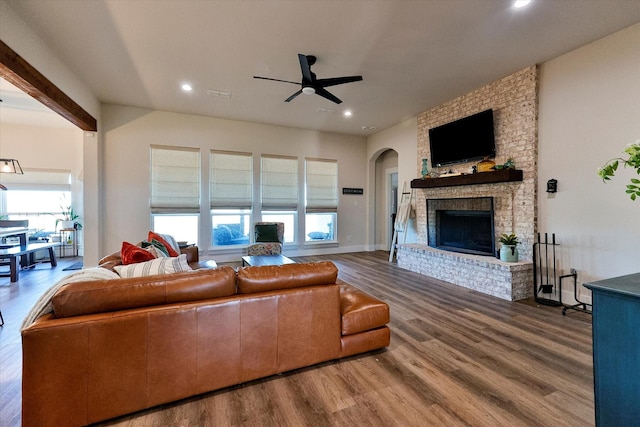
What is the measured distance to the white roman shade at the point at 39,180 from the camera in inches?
251

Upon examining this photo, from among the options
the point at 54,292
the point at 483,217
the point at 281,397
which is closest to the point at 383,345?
the point at 281,397

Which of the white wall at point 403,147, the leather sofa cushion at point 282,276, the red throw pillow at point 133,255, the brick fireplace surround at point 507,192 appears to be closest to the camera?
the leather sofa cushion at point 282,276

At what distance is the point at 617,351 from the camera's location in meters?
1.17

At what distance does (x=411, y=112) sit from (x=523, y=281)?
3730mm

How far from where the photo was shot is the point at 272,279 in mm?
1981

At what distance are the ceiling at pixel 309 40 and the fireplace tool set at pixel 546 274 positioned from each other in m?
2.50

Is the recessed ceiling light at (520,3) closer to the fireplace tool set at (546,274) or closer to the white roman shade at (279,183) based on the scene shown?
the fireplace tool set at (546,274)

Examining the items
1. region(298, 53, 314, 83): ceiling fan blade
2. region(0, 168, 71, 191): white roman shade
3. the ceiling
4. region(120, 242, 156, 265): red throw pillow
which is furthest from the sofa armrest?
region(0, 168, 71, 191): white roman shade

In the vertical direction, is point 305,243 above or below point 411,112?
below

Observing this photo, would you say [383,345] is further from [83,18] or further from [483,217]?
[83,18]

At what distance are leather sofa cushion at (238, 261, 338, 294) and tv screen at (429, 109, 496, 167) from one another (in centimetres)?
379

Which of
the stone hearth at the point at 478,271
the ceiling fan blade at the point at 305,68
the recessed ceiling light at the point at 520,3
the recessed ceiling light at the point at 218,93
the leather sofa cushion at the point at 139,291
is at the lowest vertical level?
the stone hearth at the point at 478,271

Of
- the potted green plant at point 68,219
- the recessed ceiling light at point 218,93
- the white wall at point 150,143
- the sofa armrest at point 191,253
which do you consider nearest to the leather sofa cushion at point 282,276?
the sofa armrest at point 191,253

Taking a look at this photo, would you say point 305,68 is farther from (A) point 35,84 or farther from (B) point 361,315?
(A) point 35,84
